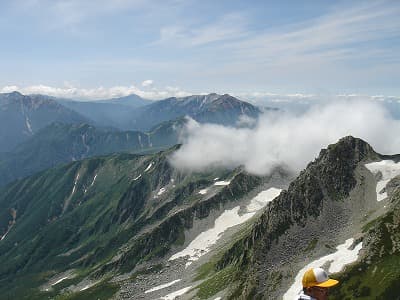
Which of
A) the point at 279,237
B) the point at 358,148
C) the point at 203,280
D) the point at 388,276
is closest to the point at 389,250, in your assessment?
the point at 388,276

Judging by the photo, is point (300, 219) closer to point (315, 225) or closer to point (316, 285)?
point (315, 225)

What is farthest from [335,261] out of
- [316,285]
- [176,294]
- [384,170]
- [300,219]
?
[316,285]

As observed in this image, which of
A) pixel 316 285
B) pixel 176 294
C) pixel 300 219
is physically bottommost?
pixel 176 294

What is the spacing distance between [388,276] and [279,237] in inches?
1668

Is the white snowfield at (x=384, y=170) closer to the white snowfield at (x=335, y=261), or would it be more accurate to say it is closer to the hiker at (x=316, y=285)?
the white snowfield at (x=335, y=261)

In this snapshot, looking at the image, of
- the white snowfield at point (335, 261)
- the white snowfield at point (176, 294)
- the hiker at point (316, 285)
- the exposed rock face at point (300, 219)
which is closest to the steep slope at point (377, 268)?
the white snowfield at point (335, 261)

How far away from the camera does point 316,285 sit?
1783cm

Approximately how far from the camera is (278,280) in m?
124

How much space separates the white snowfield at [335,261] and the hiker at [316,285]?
332 feet

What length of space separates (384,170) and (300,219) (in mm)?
49349

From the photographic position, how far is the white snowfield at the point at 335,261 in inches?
4547

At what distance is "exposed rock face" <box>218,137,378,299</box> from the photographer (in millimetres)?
130500

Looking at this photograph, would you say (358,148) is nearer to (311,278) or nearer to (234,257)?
(234,257)

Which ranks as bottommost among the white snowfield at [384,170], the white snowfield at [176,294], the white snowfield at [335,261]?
the white snowfield at [176,294]
